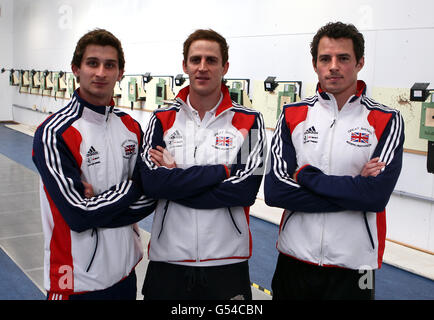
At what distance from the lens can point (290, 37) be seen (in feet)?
17.5

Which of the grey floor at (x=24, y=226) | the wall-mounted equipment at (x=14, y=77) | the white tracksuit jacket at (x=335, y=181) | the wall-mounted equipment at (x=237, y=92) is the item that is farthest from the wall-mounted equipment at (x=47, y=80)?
the white tracksuit jacket at (x=335, y=181)

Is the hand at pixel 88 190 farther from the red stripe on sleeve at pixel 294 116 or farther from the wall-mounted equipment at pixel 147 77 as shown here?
the wall-mounted equipment at pixel 147 77

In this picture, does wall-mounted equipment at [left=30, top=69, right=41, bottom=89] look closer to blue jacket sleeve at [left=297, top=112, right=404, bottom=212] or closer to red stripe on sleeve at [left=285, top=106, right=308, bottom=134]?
red stripe on sleeve at [left=285, top=106, right=308, bottom=134]

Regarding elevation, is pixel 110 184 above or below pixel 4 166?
above

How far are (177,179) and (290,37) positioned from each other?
12.6 feet

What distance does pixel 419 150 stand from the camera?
4.21m

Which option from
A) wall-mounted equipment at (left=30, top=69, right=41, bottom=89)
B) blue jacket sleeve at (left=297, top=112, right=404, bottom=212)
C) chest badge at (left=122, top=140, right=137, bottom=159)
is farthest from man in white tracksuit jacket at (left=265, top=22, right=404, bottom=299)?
wall-mounted equipment at (left=30, top=69, right=41, bottom=89)

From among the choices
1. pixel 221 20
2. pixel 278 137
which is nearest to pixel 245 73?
pixel 221 20

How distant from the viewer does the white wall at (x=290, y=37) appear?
422 centimetres

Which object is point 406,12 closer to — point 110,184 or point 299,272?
point 299,272

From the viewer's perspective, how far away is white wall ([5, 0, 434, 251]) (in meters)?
4.22

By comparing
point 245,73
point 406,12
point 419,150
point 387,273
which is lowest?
point 387,273

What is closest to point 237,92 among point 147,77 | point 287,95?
point 287,95

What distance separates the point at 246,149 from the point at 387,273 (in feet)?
8.08
